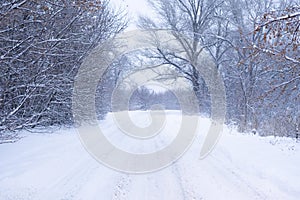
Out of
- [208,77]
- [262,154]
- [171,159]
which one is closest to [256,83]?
[208,77]

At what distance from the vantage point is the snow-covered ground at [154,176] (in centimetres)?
480

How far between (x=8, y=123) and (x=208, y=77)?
1579cm

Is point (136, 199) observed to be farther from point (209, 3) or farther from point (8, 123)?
point (209, 3)

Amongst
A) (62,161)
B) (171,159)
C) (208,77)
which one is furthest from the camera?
(208,77)

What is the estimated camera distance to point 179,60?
82.2ft

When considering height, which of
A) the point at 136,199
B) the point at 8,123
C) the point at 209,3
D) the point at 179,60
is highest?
the point at 209,3

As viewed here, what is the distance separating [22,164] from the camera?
20.5 ft

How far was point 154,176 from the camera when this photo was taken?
5984mm

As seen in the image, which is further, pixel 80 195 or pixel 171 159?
pixel 171 159

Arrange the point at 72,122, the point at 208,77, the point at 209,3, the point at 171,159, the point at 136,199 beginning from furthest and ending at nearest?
1. the point at 209,3
2. the point at 208,77
3. the point at 72,122
4. the point at 171,159
5. the point at 136,199

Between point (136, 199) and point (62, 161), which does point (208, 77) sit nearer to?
point (62, 161)

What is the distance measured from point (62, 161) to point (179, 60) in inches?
758

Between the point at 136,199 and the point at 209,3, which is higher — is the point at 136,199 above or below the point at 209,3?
below

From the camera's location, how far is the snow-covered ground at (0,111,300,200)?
4801 mm
